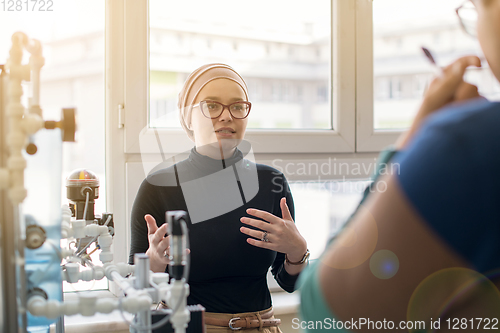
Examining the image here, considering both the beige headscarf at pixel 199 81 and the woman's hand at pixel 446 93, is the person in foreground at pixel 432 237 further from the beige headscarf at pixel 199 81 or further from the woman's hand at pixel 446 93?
the beige headscarf at pixel 199 81

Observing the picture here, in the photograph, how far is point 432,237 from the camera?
0.38 meters

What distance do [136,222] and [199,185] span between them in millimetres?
261

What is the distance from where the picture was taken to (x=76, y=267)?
812 millimetres

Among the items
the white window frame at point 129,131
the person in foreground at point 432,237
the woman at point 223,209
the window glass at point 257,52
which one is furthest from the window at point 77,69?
the person in foreground at point 432,237

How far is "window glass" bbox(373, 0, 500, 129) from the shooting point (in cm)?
219

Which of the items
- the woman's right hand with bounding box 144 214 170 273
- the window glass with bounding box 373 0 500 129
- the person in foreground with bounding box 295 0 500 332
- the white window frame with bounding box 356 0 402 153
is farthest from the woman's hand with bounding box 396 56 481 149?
the window glass with bounding box 373 0 500 129

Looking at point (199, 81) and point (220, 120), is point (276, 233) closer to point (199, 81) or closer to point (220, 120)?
point (220, 120)

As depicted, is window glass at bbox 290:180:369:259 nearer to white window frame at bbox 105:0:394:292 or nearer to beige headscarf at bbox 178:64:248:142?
white window frame at bbox 105:0:394:292

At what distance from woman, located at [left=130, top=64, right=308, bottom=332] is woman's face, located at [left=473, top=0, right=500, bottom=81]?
0.84m

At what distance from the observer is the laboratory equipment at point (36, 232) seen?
0.60m

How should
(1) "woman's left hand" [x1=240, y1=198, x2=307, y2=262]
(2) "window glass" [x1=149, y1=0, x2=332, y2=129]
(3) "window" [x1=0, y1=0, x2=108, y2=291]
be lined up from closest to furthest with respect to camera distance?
(1) "woman's left hand" [x1=240, y1=198, x2=307, y2=262] → (3) "window" [x1=0, y1=0, x2=108, y2=291] → (2) "window glass" [x1=149, y1=0, x2=332, y2=129]

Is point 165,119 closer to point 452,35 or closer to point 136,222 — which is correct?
point 136,222

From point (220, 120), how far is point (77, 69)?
2.44 feet

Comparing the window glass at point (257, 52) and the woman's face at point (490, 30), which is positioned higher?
the window glass at point (257, 52)
